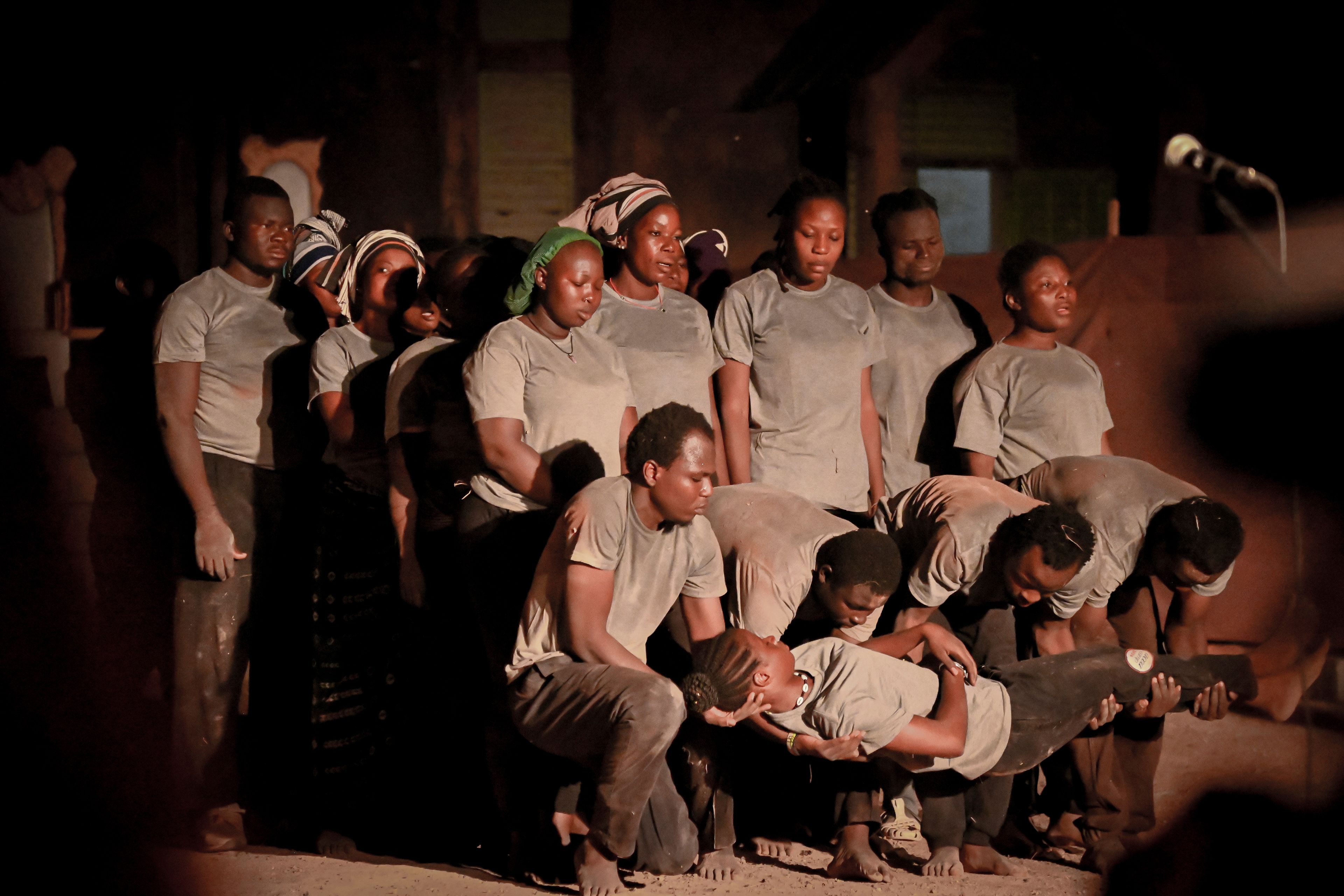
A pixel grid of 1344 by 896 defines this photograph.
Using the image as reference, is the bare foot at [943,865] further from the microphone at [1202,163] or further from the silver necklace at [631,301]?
the microphone at [1202,163]

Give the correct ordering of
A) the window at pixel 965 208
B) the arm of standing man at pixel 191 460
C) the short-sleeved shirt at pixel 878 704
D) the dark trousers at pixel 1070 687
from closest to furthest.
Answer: the short-sleeved shirt at pixel 878 704 → the dark trousers at pixel 1070 687 → the arm of standing man at pixel 191 460 → the window at pixel 965 208

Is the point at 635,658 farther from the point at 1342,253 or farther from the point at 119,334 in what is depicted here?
the point at 1342,253

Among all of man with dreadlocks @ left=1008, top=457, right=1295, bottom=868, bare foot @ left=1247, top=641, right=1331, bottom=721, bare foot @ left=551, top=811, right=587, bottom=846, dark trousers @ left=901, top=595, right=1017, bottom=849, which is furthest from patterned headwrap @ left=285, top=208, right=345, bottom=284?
bare foot @ left=1247, top=641, right=1331, bottom=721

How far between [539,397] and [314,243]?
1.32 m

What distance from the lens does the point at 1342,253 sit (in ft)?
16.0

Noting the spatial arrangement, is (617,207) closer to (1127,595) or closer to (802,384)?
(802,384)

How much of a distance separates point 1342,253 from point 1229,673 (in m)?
2.02

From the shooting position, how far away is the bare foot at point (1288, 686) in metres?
4.85

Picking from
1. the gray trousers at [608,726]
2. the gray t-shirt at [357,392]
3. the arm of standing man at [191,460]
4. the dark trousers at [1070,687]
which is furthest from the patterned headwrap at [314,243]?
the dark trousers at [1070,687]

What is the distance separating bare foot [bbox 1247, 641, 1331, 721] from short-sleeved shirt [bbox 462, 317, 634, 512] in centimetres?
288

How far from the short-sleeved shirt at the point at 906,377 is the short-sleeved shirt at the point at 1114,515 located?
1.95ft

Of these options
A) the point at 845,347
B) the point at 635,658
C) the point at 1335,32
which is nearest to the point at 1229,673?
the point at 845,347

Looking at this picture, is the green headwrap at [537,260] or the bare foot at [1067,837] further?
the bare foot at [1067,837]

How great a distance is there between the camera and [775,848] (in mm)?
3791
